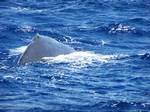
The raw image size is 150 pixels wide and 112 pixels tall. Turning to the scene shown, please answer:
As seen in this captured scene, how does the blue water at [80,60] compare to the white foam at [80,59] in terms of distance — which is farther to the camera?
the white foam at [80,59]

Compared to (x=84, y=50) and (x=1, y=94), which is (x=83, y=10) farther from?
(x=1, y=94)

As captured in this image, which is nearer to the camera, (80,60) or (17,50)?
(80,60)

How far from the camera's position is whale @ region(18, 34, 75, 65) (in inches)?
1455

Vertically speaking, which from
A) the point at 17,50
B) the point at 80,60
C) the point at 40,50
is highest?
the point at 40,50

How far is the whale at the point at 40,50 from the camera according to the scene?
37.0m

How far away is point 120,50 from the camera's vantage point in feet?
133

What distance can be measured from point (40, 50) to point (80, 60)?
7.92ft

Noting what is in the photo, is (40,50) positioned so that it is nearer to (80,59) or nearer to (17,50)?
(80,59)

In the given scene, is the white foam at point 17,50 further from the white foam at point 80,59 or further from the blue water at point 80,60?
the white foam at point 80,59

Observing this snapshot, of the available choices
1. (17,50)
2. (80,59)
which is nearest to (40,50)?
(80,59)

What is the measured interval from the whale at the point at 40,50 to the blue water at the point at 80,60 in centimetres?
49

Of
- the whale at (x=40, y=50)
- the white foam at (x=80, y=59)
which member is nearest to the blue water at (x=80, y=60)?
the white foam at (x=80, y=59)

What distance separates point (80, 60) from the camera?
37344 mm

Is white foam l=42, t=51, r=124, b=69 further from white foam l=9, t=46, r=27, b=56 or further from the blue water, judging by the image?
white foam l=9, t=46, r=27, b=56
